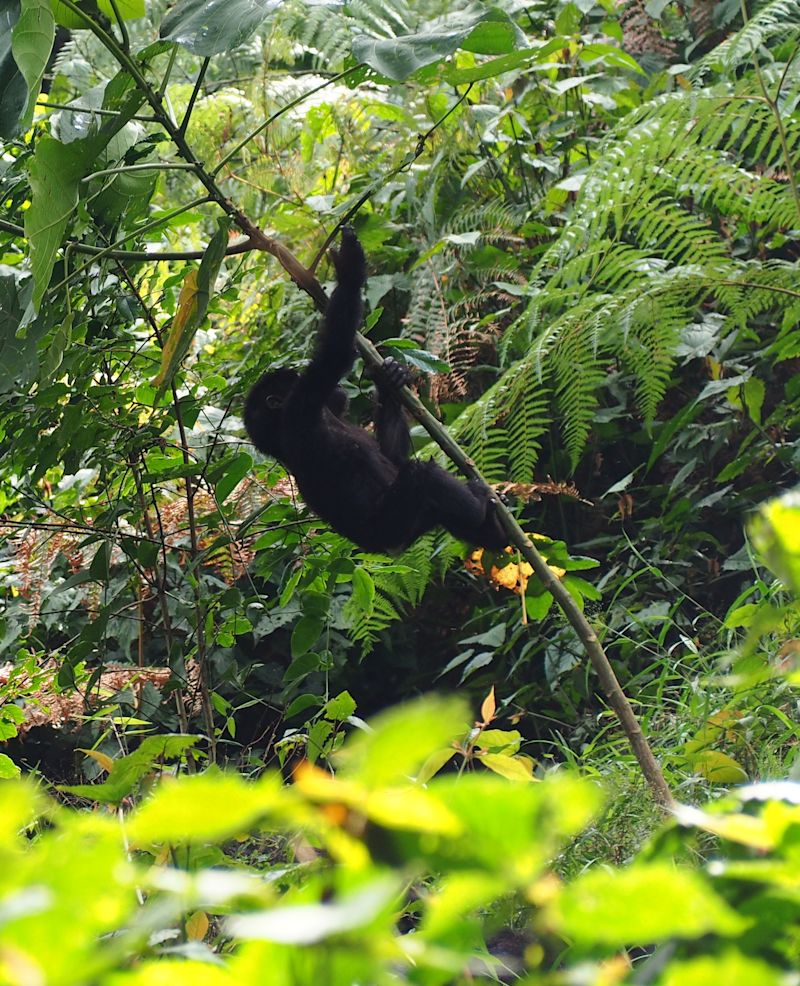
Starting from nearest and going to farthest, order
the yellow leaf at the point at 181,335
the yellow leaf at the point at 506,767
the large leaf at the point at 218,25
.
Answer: the yellow leaf at the point at 506,767 < the large leaf at the point at 218,25 < the yellow leaf at the point at 181,335

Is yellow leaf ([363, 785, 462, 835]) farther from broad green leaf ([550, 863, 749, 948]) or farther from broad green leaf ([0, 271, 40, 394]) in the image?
broad green leaf ([0, 271, 40, 394])

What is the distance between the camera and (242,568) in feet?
9.27

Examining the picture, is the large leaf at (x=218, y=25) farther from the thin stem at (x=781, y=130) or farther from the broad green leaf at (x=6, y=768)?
→ the broad green leaf at (x=6, y=768)

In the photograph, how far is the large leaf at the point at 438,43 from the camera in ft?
6.36

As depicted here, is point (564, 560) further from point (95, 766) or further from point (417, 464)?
point (95, 766)

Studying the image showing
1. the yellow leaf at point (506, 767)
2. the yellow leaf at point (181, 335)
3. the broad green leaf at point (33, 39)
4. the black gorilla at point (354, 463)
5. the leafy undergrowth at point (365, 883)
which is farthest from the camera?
the black gorilla at point (354, 463)

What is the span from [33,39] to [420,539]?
7.55 ft

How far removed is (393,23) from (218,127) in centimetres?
321

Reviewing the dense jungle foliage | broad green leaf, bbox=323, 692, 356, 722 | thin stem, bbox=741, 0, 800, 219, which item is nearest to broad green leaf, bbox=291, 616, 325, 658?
the dense jungle foliage

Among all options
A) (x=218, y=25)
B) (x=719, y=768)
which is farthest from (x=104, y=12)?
(x=719, y=768)

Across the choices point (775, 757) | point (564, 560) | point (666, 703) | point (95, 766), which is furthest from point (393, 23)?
point (95, 766)

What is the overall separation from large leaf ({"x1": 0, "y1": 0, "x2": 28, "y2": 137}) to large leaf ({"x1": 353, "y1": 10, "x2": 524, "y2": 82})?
0.62m

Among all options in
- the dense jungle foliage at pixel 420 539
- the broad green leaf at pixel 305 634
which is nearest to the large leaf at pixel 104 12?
the dense jungle foliage at pixel 420 539

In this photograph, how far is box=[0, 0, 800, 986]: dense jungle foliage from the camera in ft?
1.35
